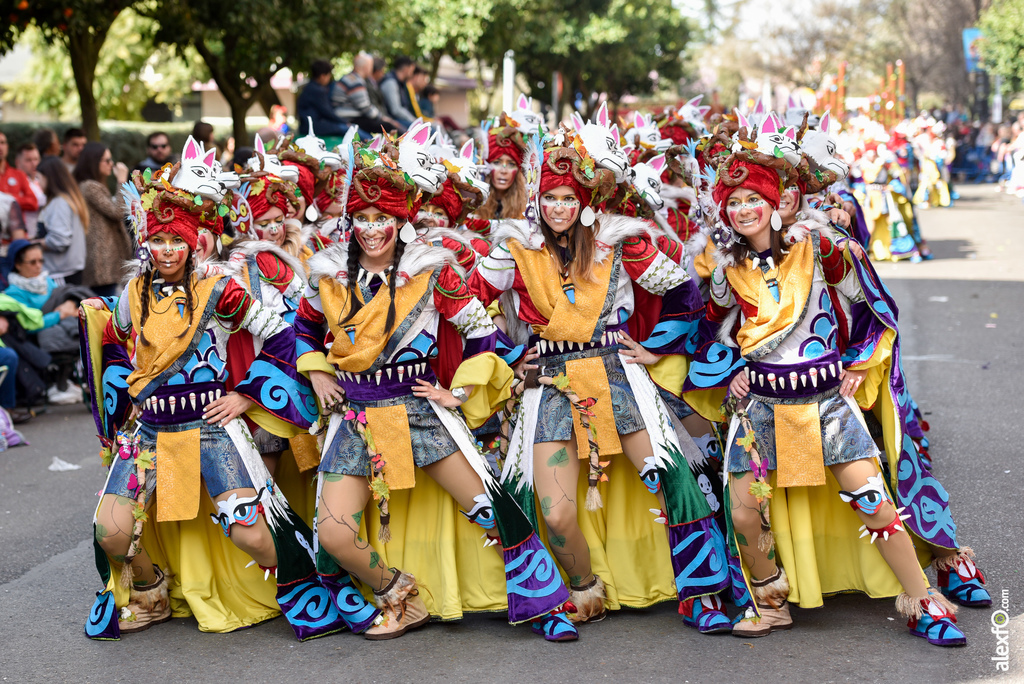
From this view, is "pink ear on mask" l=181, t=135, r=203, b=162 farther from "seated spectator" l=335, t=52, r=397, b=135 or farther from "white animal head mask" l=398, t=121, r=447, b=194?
"seated spectator" l=335, t=52, r=397, b=135

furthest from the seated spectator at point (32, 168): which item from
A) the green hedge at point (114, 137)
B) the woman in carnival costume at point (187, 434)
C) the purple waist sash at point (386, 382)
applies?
the green hedge at point (114, 137)

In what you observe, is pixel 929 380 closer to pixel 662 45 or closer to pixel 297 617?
pixel 297 617

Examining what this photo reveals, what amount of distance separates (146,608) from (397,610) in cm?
111

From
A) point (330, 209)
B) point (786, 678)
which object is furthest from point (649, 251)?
point (330, 209)

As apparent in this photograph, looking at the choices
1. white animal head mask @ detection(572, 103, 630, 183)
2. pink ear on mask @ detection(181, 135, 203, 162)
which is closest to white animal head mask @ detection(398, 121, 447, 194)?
white animal head mask @ detection(572, 103, 630, 183)

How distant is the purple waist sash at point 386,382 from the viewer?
4371 millimetres

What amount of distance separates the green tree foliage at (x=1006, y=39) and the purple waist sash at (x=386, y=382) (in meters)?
27.5

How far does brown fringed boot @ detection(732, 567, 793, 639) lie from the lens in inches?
171

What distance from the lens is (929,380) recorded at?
357 inches

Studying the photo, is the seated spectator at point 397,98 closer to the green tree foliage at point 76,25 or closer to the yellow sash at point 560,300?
the green tree foliage at point 76,25

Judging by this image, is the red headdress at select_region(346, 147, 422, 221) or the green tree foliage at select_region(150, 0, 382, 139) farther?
the green tree foliage at select_region(150, 0, 382, 139)

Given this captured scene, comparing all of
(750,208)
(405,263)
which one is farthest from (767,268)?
(405,263)

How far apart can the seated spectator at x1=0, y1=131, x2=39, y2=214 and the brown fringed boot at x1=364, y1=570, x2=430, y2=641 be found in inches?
295

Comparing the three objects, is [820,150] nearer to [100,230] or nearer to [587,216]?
[587,216]
